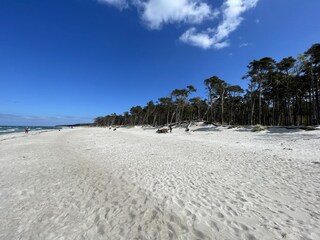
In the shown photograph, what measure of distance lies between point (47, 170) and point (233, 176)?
8914 millimetres

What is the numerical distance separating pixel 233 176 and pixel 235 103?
5040cm

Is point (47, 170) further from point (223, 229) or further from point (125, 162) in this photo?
point (223, 229)

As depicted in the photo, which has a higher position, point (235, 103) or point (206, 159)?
point (235, 103)

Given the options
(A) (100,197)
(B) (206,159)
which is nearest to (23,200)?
(A) (100,197)

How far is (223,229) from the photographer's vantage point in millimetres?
3367

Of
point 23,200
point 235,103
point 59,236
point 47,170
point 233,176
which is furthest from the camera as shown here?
point 235,103

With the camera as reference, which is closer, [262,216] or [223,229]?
[223,229]

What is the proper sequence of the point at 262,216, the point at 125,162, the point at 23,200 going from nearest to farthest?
the point at 262,216 → the point at 23,200 → the point at 125,162

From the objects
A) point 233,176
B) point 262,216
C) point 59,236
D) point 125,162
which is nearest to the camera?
point 59,236

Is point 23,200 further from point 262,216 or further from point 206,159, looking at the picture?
point 206,159

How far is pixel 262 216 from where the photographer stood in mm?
3775

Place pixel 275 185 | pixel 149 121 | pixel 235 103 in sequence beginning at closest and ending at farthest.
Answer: pixel 275 185 < pixel 235 103 < pixel 149 121

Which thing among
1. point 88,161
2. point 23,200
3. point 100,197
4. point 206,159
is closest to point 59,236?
point 100,197

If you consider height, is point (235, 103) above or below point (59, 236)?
above
